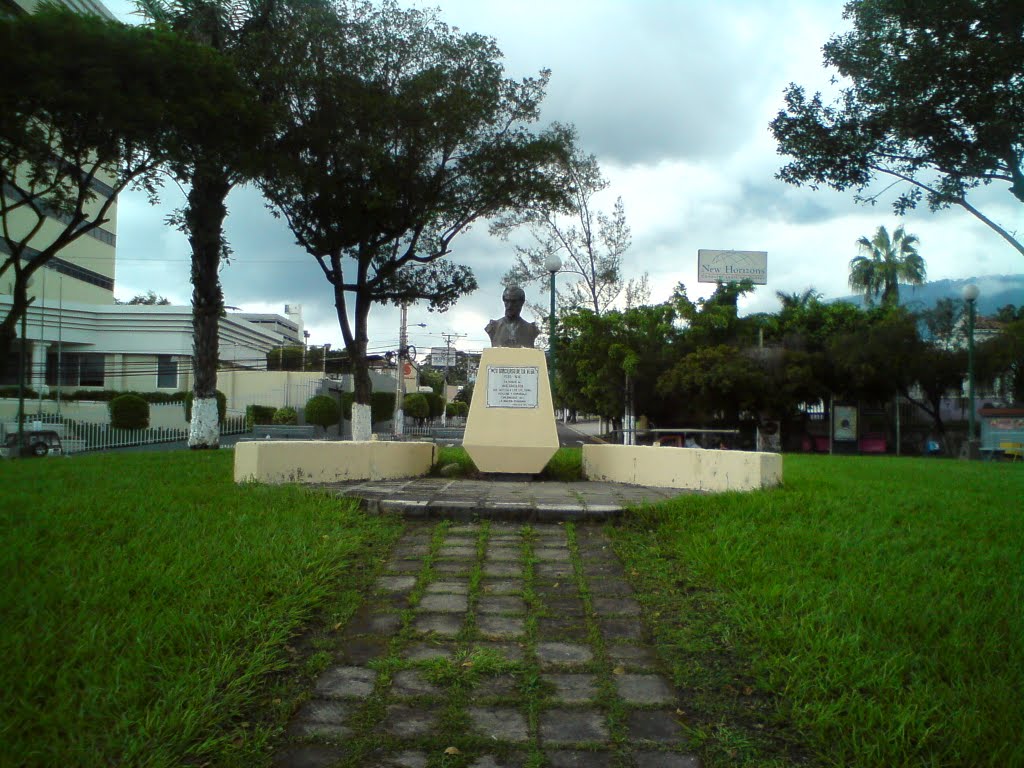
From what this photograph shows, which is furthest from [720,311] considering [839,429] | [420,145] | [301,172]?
[301,172]

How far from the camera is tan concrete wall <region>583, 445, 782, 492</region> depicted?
22.8 ft

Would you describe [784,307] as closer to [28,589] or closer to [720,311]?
[720,311]

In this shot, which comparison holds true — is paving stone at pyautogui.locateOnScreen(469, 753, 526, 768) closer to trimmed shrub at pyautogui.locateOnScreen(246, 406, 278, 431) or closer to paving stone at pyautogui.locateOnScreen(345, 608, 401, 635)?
paving stone at pyautogui.locateOnScreen(345, 608, 401, 635)

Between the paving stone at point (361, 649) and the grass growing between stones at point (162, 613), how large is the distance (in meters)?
0.12

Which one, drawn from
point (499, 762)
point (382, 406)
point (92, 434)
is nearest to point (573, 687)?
point (499, 762)

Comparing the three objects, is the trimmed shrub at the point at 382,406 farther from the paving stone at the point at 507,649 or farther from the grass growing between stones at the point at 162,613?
the paving stone at the point at 507,649

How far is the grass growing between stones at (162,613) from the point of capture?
285 centimetres

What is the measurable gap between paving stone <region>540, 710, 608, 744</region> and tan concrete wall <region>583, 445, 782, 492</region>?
3.99m

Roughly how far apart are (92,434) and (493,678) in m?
22.6

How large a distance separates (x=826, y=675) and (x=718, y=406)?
22131 millimetres

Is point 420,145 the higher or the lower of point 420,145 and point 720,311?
the higher

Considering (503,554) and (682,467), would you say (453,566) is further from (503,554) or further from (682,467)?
(682,467)

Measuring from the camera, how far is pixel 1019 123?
6707 millimetres

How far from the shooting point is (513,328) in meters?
9.38
